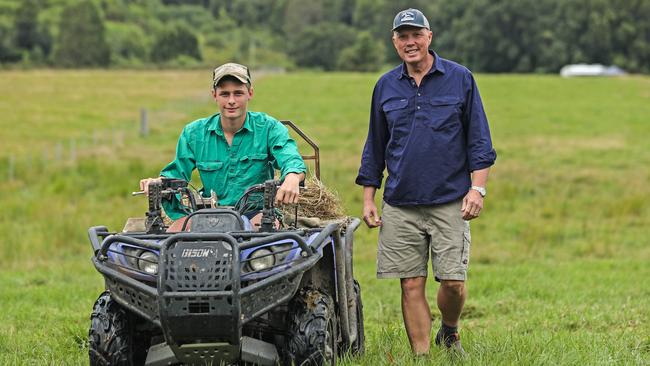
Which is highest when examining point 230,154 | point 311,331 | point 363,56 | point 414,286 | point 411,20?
point 411,20

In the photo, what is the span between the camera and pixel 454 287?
7.14 m

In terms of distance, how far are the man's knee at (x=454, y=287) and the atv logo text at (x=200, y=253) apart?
6.86ft

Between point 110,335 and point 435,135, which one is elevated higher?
point 435,135

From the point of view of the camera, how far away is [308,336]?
5.98 metres

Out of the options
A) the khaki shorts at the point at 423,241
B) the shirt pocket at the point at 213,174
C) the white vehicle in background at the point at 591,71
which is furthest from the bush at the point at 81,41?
the khaki shorts at the point at 423,241

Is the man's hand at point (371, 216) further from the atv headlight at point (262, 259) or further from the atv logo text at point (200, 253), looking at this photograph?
the atv logo text at point (200, 253)

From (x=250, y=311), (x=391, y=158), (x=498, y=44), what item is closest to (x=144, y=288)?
→ (x=250, y=311)

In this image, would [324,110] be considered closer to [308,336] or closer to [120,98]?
[120,98]

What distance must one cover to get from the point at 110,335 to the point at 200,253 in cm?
80

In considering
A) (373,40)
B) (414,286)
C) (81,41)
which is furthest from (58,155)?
(373,40)

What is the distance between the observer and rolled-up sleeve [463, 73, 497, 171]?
276 inches

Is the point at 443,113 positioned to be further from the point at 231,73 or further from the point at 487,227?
the point at 487,227

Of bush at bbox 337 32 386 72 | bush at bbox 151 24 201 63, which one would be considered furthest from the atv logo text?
bush at bbox 151 24 201 63

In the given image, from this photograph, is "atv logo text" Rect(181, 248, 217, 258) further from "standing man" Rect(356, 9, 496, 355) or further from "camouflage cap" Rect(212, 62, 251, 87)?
"standing man" Rect(356, 9, 496, 355)
